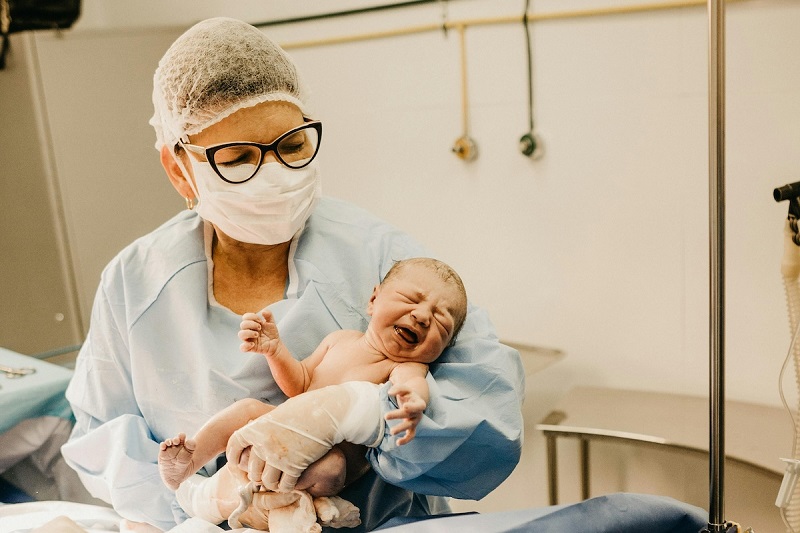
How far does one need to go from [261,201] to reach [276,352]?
23 cm

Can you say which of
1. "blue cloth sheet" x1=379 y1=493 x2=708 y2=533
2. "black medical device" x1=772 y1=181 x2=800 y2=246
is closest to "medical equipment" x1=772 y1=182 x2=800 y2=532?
"black medical device" x1=772 y1=181 x2=800 y2=246

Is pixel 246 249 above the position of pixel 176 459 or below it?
above

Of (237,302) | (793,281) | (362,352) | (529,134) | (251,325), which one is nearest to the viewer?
(251,325)

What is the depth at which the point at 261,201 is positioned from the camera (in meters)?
1.13

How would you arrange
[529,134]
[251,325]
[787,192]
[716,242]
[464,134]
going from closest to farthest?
[716,242]
[251,325]
[787,192]
[529,134]
[464,134]

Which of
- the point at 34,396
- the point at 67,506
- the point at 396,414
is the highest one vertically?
the point at 396,414

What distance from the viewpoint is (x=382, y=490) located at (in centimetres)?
112

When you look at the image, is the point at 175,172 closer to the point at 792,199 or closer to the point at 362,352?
the point at 362,352

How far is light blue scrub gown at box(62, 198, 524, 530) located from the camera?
105 centimetres

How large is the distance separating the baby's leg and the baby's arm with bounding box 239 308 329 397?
0.18 feet

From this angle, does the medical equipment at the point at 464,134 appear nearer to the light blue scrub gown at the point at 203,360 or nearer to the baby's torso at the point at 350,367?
the light blue scrub gown at the point at 203,360

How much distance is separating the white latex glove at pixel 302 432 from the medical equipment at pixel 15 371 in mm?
761

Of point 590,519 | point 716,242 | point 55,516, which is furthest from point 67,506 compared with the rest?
point 716,242

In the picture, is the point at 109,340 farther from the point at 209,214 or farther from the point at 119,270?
the point at 209,214
